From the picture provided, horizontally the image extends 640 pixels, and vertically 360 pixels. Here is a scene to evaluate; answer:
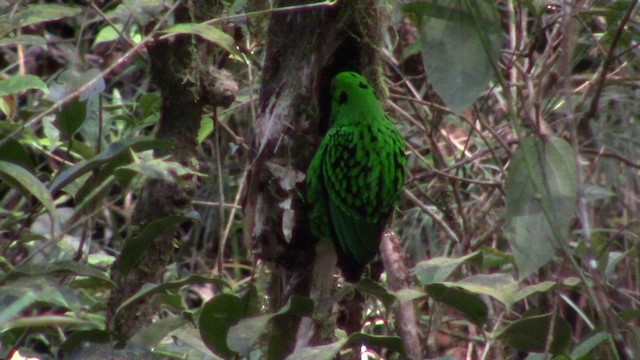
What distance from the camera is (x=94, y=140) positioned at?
3623 millimetres

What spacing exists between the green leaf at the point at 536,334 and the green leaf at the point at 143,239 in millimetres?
877

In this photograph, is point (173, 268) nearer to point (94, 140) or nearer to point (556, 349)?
point (94, 140)

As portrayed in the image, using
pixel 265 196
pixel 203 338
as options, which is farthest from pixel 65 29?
pixel 203 338

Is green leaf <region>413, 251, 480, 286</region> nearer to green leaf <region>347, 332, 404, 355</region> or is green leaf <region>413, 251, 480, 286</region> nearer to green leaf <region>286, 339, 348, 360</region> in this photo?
green leaf <region>347, 332, 404, 355</region>

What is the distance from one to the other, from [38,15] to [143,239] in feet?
2.08

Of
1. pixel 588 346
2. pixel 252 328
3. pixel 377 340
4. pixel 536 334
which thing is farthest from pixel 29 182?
pixel 588 346

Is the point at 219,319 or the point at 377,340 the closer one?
the point at 377,340

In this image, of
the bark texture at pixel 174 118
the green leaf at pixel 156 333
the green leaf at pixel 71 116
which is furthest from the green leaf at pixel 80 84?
the green leaf at pixel 156 333

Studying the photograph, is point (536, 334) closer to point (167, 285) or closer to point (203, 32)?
point (167, 285)

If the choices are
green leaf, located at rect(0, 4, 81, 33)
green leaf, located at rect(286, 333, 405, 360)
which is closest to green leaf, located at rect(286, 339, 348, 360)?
green leaf, located at rect(286, 333, 405, 360)

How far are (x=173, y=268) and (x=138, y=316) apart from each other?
552mm

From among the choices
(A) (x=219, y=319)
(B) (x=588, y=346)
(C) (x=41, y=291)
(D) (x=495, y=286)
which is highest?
(C) (x=41, y=291)

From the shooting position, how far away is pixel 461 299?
6.99 feet

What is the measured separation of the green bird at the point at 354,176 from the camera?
288 centimetres
